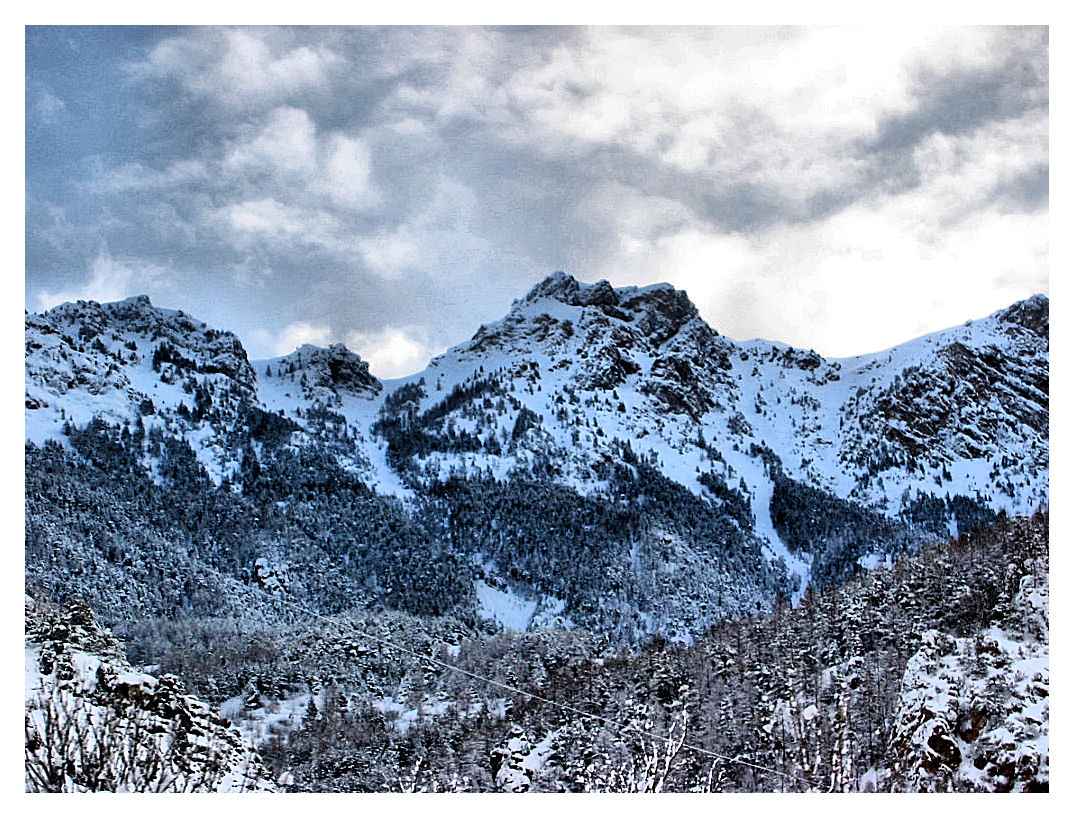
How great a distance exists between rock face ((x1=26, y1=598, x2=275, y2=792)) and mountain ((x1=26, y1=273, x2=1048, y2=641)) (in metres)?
20.8

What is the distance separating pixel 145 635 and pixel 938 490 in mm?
103396

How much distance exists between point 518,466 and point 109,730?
8606cm

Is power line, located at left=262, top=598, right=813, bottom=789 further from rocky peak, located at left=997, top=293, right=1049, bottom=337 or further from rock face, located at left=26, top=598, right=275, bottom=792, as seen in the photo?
rocky peak, located at left=997, top=293, right=1049, bottom=337

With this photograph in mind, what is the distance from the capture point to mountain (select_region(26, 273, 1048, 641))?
235 ft

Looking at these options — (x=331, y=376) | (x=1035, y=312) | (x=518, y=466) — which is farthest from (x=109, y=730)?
(x=331, y=376)

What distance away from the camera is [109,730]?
49.6 ft

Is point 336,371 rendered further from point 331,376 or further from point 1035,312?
point 1035,312

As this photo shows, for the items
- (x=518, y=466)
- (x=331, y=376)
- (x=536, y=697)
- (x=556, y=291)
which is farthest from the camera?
(x=556, y=291)

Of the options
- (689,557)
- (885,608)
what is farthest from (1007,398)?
(885,608)

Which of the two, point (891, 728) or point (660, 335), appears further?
point (660, 335)

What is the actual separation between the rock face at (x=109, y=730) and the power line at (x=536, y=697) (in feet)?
34.4

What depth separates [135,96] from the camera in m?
23.7

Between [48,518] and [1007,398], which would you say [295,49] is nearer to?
[48,518]

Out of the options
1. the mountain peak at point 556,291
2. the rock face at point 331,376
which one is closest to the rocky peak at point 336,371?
the rock face at point 331,376
